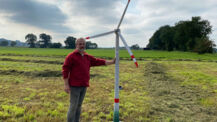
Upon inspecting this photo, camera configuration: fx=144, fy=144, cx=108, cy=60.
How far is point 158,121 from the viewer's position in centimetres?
445

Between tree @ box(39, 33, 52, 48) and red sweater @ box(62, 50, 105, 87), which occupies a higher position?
tree @ box(39, 33, 52, 48)

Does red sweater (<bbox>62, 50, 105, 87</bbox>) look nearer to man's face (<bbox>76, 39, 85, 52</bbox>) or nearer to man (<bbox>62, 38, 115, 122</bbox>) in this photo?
man (<bbox>62, 38, 115, 122</bbox>)

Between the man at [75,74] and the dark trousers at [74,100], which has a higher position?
the man at [75,74]

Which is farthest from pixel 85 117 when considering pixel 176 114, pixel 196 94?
pixel 196 94

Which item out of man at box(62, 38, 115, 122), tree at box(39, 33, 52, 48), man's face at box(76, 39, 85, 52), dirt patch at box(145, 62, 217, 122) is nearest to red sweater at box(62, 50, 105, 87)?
man at box(62, 38, 115, 122)

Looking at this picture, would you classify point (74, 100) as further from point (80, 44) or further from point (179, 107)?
point (179, 107)

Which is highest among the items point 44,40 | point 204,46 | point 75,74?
point 44,40

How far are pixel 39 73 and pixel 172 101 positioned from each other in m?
9.39

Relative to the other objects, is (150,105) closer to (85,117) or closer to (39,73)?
(85,117)

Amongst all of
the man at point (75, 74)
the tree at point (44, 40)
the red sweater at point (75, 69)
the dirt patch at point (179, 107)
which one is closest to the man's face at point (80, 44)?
the man at point (75, 74)

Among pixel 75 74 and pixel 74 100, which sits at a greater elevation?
pixel 75 74

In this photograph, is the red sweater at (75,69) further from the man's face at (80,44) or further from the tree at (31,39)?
the tree at (31,39)

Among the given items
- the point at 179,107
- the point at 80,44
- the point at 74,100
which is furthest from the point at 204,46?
the point at 74,100

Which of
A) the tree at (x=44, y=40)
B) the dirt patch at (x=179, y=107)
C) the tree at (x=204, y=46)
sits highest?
the tree at (x=44, y=40)
